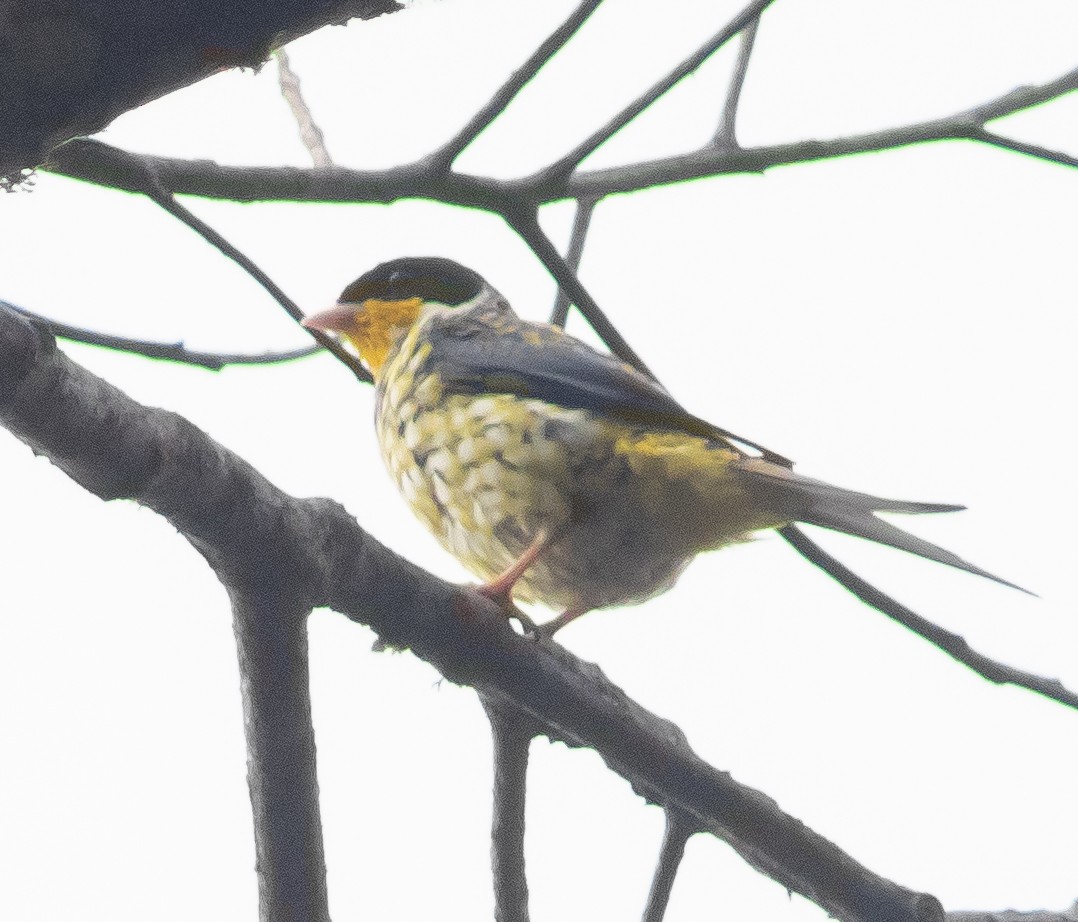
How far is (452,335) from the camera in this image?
13.1ft

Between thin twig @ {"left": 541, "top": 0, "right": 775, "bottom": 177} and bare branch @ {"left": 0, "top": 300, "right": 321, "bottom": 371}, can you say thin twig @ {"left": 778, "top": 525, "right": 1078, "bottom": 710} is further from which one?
bare branch @ {"left": 0, "top": 300, "right": 321, "bottom": 371}

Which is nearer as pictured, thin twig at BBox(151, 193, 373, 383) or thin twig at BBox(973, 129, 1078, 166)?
thin twig at BBox(151, 193, 373, 383)

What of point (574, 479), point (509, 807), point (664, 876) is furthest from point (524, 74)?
point (664, 876)

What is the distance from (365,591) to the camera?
2.12m

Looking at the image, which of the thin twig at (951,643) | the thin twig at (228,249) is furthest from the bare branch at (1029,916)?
the thin twig at (228,249)

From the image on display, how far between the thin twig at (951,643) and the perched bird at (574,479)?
121 millimetres

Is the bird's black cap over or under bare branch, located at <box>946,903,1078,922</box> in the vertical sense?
over

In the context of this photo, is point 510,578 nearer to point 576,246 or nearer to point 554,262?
point 554,262

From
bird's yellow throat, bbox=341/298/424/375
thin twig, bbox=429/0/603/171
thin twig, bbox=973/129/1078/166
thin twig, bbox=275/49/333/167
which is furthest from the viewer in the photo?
bird's yellow throat, bbox=341/298/424/375

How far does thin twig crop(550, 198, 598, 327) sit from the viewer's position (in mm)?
3451

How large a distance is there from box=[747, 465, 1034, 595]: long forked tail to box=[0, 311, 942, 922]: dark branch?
2.36ft

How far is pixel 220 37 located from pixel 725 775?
5.49 ft

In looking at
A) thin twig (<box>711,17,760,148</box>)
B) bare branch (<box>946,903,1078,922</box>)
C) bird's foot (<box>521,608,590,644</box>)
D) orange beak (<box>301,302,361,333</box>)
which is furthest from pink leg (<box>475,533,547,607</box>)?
orange beak (<box>301,302,361,333</box>)

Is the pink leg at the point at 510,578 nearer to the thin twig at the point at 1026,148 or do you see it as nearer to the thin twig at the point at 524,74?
the thin twig at the point at 524,74
